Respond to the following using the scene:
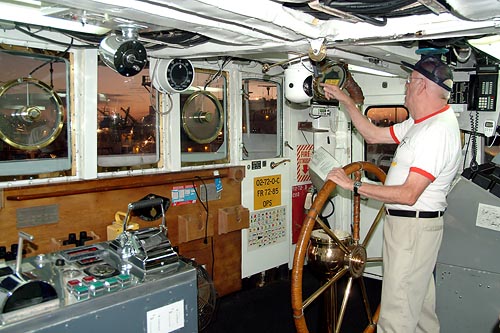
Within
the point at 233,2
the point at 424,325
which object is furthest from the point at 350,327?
the point at 233,2

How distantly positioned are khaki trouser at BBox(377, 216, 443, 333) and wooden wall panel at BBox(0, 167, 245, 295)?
5.76ft

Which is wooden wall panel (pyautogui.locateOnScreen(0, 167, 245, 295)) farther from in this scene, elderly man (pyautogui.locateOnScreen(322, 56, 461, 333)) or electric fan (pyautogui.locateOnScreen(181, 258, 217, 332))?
elderly man (pyautogui.locateOnScreen(322, 56, 461, 333))

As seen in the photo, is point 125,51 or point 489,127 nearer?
point 125,51

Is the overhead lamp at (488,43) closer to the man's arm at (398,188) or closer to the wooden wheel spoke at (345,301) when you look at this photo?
the man's arm at (398,188)

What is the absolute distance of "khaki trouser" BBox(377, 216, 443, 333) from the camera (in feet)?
7.37

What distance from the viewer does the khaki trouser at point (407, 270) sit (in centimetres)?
225

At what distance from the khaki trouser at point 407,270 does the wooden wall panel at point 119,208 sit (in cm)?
176

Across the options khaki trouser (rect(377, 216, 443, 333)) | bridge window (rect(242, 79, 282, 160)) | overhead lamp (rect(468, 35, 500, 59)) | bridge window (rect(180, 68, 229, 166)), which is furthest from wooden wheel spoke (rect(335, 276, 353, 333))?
bridge window (rect(242, 79, 282, 160))

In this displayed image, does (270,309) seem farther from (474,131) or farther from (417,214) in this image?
(474,131)

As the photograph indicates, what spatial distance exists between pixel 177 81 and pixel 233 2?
1575 millimetres

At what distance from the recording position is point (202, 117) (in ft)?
11.8

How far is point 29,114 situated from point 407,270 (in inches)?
94.1

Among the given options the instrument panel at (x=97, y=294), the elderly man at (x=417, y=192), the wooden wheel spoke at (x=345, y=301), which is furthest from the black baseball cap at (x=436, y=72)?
the instrument panel at (x=97, y=294)

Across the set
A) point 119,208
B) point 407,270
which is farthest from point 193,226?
point 407,270
